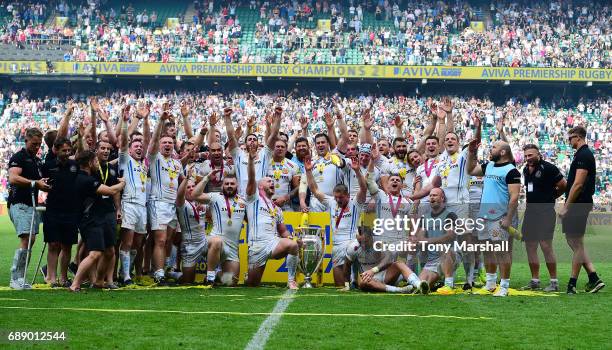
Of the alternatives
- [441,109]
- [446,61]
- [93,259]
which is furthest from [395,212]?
[446,61]

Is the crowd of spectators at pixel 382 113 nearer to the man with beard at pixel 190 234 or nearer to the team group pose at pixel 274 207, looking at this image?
the team group pose at pixel 274 207

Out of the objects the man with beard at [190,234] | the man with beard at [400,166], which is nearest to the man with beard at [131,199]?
the man with beard at [190,234]

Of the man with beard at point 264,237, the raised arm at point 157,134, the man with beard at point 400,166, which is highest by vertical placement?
the raised arm at point 157,134

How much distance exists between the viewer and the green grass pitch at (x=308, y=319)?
7594mm

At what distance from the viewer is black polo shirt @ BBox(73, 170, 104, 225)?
11.3 m

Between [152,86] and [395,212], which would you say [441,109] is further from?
[152,86]

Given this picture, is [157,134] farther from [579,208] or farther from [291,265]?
[579,208]

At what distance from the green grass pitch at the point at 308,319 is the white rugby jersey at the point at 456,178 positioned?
1.50 m

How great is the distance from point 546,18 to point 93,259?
44.2 m

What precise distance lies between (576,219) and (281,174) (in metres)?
3.99

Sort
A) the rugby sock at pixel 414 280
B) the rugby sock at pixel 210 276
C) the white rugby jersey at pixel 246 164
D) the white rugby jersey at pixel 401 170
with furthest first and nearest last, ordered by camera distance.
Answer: the white rugby jersey at pixel 401 170 < the white rugby jersey at pixel 246 164 < the rugby sock at pixel 210 276 < the rugby sock at pixel 414 280

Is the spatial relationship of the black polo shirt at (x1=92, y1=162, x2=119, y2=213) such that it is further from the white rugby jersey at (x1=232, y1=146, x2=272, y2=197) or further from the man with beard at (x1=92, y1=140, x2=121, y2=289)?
the white rugby jersey at (x1=232, y1=146, x2=272, y2=197)

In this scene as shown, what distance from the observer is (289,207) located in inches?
548

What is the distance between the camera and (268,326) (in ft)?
27.8
